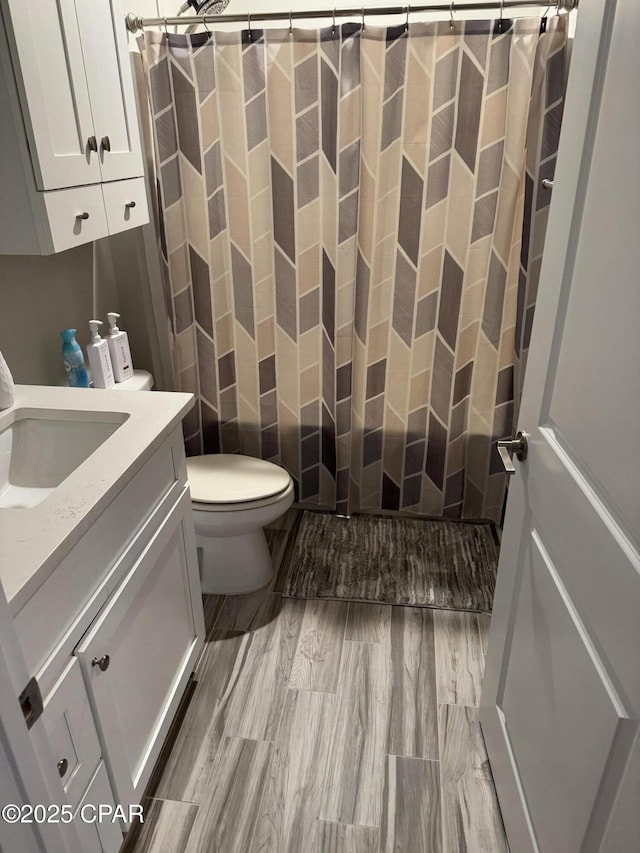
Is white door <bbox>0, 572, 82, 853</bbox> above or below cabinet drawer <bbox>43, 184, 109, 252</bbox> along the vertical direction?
below

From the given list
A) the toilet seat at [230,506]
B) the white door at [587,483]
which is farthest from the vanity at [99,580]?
the white door at [587,483]

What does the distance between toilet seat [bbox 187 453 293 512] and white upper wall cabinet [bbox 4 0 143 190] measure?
967 millimetres

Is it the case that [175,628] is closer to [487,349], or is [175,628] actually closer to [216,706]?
[216,706]

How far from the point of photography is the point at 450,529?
247 cm

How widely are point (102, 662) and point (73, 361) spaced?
99 centimetres

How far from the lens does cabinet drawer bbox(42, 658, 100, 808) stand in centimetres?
98

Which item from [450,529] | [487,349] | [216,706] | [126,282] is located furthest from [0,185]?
[450,529]

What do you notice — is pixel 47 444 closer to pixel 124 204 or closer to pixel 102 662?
pixel 102 662

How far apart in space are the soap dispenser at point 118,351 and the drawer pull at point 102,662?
106cm

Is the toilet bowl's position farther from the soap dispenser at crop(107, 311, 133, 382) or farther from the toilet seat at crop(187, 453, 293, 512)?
the soap dispenser at crop(107, 311, 133, 382)

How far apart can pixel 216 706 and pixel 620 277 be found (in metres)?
1.53

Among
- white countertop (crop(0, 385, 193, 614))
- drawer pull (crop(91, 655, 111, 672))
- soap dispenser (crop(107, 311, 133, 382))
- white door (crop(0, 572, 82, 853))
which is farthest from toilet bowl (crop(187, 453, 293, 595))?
white door (crop(0, 572, 82, 853))

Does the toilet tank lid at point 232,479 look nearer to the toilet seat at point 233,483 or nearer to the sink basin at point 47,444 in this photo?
the toilet seat at point 233,483

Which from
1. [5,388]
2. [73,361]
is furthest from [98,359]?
[5,388]
